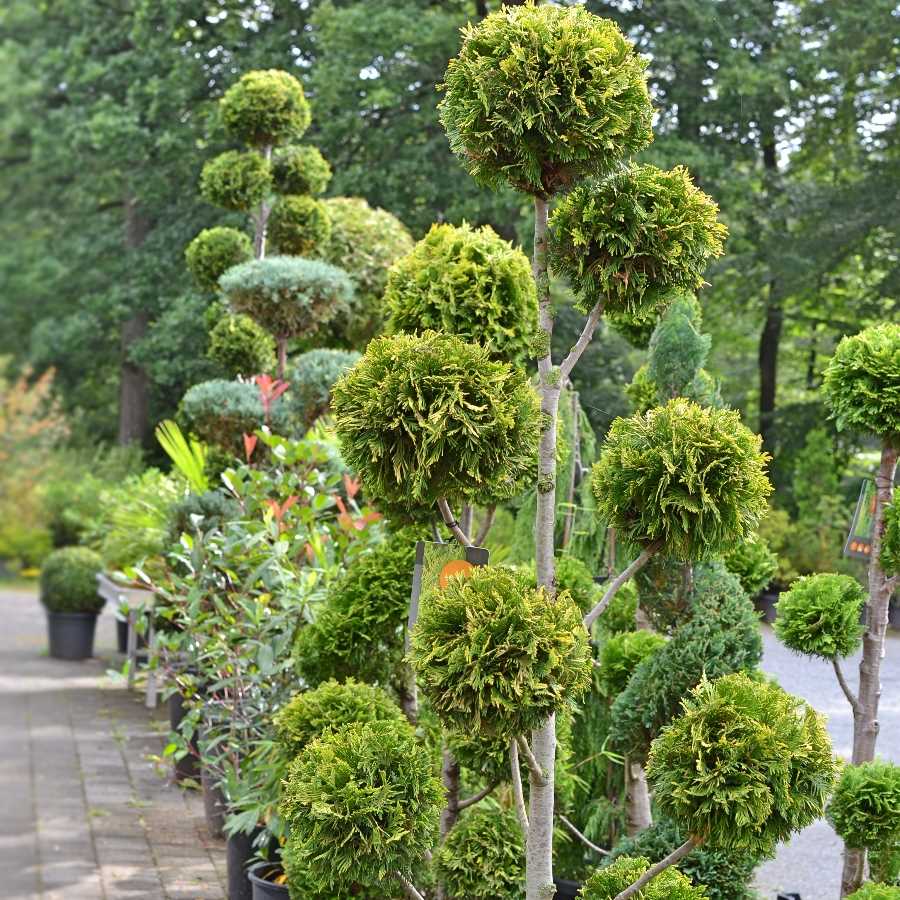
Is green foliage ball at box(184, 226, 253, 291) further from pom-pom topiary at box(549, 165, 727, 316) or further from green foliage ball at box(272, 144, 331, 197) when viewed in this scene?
pom-pom topiary at box(549, 165, 727, 316)

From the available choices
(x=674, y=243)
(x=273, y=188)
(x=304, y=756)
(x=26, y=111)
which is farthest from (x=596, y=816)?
(x=26, y=111)

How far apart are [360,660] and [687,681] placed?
1.05m

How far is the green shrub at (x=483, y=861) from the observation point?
3.42 metres

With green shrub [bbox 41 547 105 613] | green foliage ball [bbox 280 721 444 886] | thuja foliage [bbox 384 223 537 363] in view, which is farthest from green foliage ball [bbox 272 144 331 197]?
green foliage ball [bbox 280 721 444 886]

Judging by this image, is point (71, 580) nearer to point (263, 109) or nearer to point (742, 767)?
point (263, 109)

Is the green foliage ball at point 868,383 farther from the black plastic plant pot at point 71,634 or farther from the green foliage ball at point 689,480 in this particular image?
the black plastic plant pot at point 71,634

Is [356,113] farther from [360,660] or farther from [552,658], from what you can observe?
[552,658]

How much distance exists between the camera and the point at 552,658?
8.00 ft

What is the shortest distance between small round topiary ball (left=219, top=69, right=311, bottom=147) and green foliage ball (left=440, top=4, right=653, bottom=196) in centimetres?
425

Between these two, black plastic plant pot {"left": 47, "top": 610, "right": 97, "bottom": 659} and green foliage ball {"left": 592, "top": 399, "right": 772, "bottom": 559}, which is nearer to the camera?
green foliage ball {"left": 592, "top": 399, "right": 772, "bottom": 559}

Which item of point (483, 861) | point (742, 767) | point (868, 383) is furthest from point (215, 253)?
point (742, 767)

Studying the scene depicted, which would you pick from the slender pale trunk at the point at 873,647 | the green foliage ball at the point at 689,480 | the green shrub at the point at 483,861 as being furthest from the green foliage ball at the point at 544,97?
the green shrub at the point at 483,861

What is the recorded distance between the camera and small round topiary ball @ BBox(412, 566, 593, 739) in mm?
2414

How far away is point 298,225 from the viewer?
23.0ft
